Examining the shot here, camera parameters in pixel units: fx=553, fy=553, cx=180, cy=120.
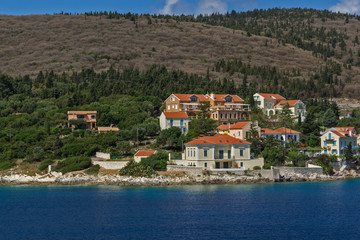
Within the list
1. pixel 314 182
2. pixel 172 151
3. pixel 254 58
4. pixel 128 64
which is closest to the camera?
pixel 314 182

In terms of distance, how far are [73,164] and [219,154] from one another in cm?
1781

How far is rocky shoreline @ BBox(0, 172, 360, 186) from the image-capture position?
61.2 m

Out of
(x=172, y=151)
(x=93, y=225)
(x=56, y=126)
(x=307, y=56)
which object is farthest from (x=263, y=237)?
(x=307, y=56)

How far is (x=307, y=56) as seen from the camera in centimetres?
18088

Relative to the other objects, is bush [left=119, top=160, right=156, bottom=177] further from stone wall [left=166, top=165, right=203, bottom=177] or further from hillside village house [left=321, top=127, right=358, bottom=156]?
hillside village house [left=321, top=127, right=358, bottom=156]

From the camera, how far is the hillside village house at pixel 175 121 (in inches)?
3049

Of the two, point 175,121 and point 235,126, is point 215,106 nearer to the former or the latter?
point 175,121

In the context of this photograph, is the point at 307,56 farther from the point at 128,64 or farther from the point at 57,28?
the point at 57,28

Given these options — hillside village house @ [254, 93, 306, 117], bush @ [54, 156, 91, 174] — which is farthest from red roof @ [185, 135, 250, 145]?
hillside village house @ [254, 93, 306, 117]

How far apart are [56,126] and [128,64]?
75.1m

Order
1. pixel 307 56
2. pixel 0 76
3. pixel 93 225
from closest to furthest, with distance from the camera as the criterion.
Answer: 1. pixel 93 225
2. pixel 0 76
3. pixel 307 56

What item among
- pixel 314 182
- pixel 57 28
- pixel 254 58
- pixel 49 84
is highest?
pixel 57 28

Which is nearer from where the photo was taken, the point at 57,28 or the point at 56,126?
the point at 56,126

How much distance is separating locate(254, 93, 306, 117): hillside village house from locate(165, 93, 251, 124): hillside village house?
5.04 m
